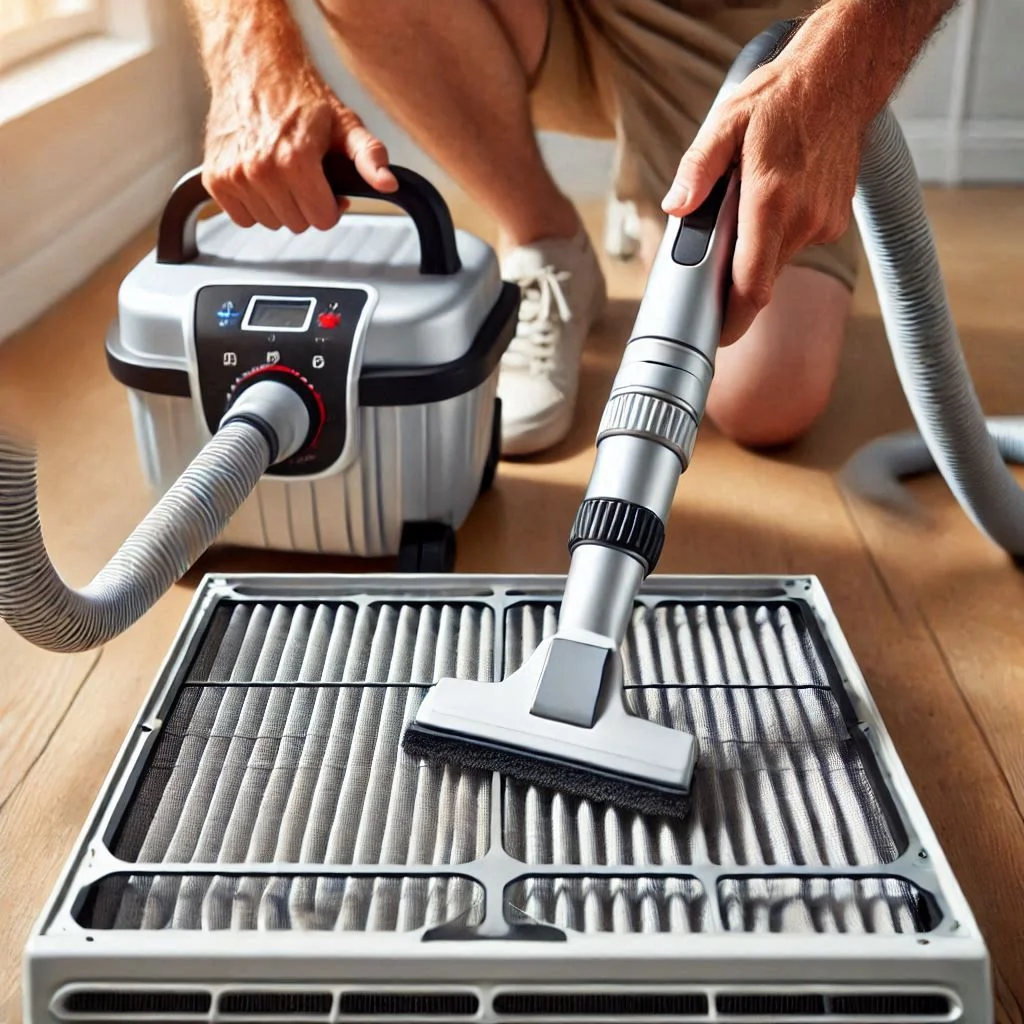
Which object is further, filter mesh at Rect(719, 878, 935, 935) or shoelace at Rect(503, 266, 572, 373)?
shoelace at Rect(503, 266, 572, 373)

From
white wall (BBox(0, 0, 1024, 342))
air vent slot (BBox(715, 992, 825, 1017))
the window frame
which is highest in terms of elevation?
air vent slot (BBox(715, 992, 825, 1017))

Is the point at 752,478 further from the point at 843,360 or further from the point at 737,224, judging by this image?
the point at 737,224

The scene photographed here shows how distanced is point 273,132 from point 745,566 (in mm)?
530

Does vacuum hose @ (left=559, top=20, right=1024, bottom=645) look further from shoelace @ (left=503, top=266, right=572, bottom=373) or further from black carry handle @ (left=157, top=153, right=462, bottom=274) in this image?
shoelace @ (left=503, top=266, right=572, bottom=373)

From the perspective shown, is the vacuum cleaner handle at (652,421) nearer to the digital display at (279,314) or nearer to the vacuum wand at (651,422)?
the vacuum wand at (651,422)

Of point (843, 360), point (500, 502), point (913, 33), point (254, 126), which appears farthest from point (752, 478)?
point (254, 126)

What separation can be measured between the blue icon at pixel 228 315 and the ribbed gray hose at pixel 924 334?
474mm

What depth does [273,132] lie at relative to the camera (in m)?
0.95

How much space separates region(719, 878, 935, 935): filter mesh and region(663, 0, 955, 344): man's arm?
1.13ft

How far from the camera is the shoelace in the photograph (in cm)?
130

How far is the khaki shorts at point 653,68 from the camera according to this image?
1.31m

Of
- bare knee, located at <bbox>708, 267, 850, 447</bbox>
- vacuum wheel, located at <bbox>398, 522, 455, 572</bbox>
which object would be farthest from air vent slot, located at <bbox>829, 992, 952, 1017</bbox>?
bare knee, located at <bbox>708, 267, 850, 447</bbox>

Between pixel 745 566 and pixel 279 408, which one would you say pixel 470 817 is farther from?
pixel 745 566

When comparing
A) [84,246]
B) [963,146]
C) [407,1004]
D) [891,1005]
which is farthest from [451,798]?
[963,146]
